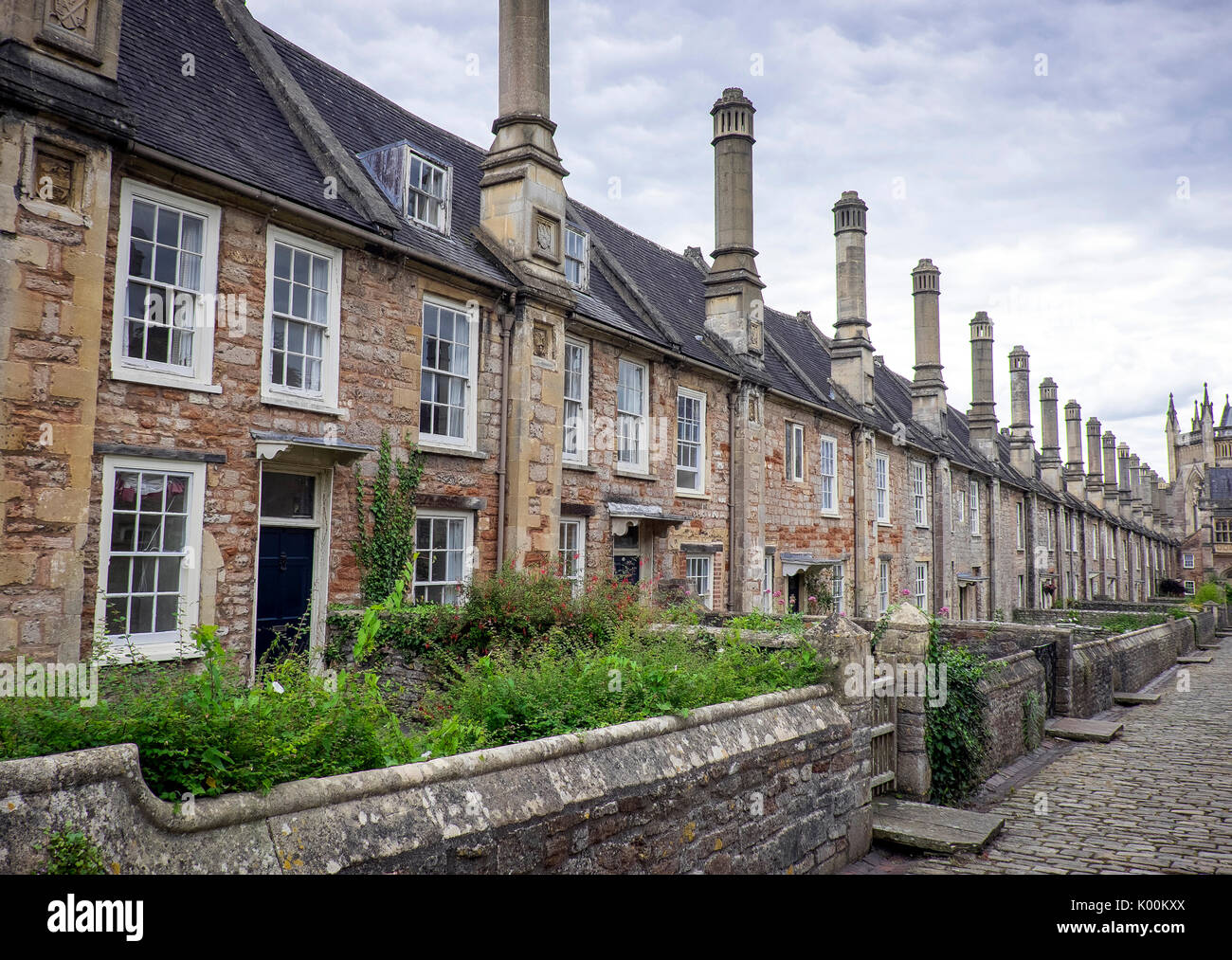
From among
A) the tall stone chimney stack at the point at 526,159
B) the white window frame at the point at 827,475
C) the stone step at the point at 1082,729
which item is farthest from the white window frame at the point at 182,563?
the white window frame at the point at 827,475

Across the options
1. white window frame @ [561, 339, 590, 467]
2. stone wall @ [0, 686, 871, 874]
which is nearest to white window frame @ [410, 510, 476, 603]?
white window frame @ [561, 339, 590, 467]

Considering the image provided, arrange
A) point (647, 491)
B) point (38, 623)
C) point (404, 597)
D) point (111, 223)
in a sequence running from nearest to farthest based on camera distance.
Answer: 1. point (38, 623)
2. point (111, 223)
3. point (404, 597)
4. point (647, 491)

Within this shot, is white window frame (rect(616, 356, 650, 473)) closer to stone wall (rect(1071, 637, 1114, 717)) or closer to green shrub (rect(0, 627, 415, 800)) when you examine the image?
stone wall (rect(1071, 637, 1114, 717))

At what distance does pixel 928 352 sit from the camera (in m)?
31.2

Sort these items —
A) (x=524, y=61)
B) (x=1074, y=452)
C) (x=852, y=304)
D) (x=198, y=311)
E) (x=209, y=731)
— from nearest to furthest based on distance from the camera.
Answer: (x=209, y=731), (x=198, y=311), (x=524, y=61), (x=852, y=304), (x=1074, y=452)

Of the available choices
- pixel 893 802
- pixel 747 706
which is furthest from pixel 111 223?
pixel 893 802

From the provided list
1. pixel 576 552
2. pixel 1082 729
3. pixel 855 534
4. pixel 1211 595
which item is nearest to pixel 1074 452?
pixel 1211 595

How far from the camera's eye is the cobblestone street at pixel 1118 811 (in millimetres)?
6734

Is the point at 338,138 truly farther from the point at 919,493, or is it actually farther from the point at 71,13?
the point at 919,493

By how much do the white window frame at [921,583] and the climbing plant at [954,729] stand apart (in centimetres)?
1932

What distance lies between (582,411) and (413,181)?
177 inches

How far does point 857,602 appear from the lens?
23641 millimetres
